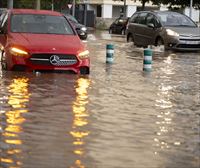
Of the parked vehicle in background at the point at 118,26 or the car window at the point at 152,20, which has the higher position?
the car window at the point at 152,20

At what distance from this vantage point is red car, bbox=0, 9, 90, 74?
1440 centimetres

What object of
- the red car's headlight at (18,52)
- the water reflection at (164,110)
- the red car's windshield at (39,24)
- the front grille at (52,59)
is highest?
the red car's windshield at (39,24)

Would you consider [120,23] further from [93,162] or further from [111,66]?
[93,162]

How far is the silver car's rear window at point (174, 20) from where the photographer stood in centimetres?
2744

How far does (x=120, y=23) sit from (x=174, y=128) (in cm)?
3996

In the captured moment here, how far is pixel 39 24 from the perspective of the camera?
623 inches

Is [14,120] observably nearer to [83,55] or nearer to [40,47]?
[40,47]

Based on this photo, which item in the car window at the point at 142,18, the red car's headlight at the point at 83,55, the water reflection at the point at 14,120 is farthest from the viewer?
the car window at the point at 142,18

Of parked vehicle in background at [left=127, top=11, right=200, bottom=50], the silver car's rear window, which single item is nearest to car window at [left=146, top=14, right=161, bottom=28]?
parked vehicle in background at [left=127, top=11, right=200, bottom=50]

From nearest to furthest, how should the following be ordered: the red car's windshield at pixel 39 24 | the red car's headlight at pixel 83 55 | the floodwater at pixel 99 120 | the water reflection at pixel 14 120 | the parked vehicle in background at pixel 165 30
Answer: the water reflection at pixel 14 120
the floodwater at pixel 99 120
the red car's headlight at pixel 83 55
the red car's windshield at pixel 39 24
the parked vehicle in background at pixel 165 30

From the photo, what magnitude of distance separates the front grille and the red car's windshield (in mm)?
1184

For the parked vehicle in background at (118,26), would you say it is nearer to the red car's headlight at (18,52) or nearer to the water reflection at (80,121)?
the red car's headlight at (18,52)

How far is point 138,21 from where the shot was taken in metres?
29.3

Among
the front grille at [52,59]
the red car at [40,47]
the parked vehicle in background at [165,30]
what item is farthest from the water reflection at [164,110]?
the parked vehicle in background at [165,30]
